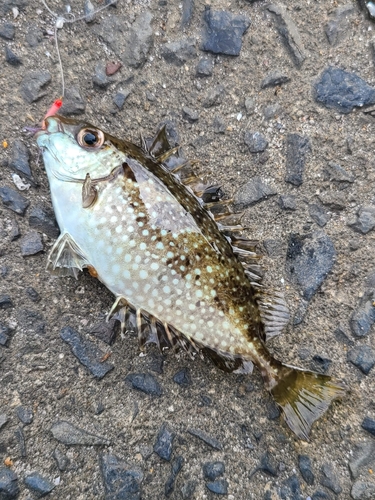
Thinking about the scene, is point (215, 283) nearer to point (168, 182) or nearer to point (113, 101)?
point (168, 182)

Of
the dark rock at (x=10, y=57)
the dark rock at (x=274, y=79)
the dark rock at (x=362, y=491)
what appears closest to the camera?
the dark rock at (x=362, y=491)

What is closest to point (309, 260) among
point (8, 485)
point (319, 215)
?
point (319, 215)

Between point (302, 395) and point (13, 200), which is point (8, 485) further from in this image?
point (302, 395)

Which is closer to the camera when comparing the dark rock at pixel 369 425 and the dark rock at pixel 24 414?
the dark rock at pixel 24 414

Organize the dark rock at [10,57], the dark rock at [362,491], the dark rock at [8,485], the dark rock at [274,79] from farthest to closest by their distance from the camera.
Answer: the dark rock at [274,79]
the dark rock at [10,57]
the dark rock at [362,491]
the dark rock at [8,485]

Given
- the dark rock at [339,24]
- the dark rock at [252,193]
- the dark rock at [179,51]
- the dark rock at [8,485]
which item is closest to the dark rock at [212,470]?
the dark rock at [8,485]

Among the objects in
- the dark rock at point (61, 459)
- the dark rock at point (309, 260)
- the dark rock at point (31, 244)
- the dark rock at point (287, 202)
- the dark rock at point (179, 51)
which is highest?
the dark rock at point (179, 51)

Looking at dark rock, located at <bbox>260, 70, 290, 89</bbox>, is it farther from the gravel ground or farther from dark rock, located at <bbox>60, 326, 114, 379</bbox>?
dark rock, located at <bbox>60, 326, 114, 379</bbox>

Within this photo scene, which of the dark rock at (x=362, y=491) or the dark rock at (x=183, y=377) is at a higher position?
the dark rock at (x=362, y=491)

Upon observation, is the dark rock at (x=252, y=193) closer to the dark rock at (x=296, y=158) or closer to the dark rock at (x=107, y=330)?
the dark rock at (x=296, y=158)
